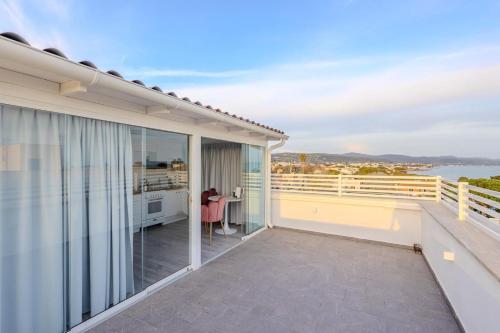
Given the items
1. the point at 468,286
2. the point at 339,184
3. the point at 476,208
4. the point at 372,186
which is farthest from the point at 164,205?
the point at 372,186

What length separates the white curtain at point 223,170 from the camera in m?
6.38

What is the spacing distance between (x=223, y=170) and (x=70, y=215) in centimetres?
457

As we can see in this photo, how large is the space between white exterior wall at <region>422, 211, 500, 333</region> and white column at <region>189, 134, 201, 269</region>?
3.53 m

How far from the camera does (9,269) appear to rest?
76.6 inches

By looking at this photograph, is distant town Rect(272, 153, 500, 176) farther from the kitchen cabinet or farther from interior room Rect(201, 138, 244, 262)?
the kitchen cabinet

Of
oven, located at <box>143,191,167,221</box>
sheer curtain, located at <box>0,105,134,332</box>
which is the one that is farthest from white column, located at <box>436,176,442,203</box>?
sheer curtain, located at <box>0,105,134,332</box>

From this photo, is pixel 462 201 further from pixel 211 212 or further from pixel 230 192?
pixel 230 192

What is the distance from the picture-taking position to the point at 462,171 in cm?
499

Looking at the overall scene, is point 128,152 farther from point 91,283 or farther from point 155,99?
point 91,283

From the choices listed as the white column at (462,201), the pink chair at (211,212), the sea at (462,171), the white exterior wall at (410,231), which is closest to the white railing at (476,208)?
the white column at (462,201)

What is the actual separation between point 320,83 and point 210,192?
441 cm

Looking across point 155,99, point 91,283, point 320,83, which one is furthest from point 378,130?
point 91,283

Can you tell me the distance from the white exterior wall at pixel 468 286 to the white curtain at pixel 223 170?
14.0 feet

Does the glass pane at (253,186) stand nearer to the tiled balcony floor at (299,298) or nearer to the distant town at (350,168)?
the distant town at (350,168)
